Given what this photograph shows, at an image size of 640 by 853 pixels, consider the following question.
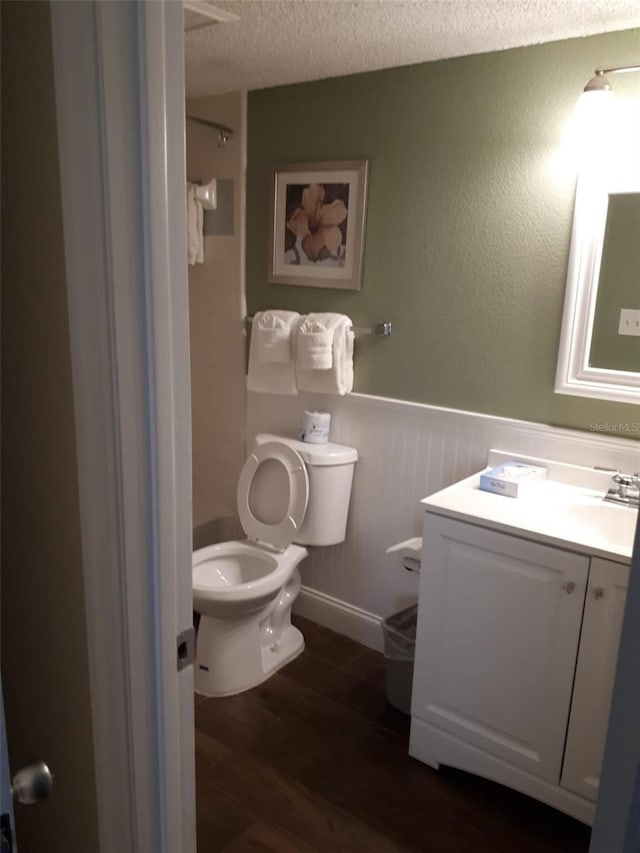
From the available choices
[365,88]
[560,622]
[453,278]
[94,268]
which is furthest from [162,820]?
[365,88]

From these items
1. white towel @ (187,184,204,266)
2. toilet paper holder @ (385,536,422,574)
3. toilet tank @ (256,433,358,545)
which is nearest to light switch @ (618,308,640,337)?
toilet paper holder @ (385,536,422,574)

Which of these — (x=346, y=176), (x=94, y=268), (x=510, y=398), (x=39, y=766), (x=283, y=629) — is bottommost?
Answer: (x=283, y=629)

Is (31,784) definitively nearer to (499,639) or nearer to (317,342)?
(499,639)

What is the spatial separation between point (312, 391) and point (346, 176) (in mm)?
830

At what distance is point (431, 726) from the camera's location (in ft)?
6.95

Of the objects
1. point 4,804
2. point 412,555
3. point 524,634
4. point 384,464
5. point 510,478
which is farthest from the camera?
point 384,464

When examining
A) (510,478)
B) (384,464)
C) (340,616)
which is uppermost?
(510,478)

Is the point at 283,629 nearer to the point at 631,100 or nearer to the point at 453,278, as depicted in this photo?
the point at 453,278

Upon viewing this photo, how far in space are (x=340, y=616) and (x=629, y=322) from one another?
5.35 ft

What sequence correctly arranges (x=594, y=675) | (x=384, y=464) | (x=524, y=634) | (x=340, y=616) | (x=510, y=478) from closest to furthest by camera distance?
(x=594, y=675), (x=524, y=634), (x=510, y=478), (x=384, y=464), (x=340, y=616)

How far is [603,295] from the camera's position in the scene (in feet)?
6.89

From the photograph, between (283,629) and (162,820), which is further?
(283,629)

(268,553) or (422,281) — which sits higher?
(422,281)

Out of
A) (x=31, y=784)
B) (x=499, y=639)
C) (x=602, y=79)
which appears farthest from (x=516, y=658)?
(x=602, y=79)
